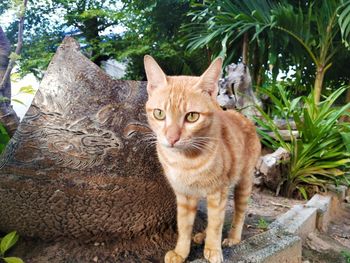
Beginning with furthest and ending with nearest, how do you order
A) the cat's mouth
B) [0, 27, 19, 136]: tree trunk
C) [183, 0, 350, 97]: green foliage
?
[183, 0, 350, 97]: green foliage < [0, 27, 19, 136]: tree trunk < the cat's mouth

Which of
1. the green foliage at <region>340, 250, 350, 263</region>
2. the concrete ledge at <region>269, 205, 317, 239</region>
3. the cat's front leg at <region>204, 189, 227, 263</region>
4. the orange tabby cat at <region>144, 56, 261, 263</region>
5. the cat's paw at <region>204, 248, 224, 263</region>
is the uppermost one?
the orange tabby cat at <region>144, 56, 261, 263</region>

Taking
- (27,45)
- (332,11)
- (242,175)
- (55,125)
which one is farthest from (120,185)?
(27,45)

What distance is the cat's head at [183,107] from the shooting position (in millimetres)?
1137

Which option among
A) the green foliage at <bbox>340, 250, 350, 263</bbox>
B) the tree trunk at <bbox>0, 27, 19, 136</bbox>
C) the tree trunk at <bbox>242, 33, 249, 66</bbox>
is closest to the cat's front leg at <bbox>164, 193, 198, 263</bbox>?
the tree trunk at <bbox>0, 27, 19, 136</bbox>

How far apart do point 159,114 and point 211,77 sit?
238 millimetres

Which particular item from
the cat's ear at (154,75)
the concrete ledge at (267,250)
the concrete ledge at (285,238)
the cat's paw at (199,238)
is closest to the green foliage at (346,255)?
the concrete ledge at (285,238)

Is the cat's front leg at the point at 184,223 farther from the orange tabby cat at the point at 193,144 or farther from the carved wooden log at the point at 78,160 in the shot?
the carved wooden log at the point at 78,160

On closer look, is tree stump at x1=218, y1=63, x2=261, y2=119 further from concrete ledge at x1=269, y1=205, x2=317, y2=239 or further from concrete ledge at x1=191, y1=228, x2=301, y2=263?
concrete ledge at x1=191, y1=228, x2=301, y2=263

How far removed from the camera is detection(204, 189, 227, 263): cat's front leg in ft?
4.15

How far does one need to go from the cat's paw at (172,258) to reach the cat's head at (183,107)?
0.46m

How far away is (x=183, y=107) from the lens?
116 centimetres

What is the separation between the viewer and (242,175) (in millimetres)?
1504

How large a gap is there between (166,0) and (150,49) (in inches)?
36.5

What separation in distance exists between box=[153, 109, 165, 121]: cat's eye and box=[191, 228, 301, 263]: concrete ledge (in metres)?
0.59
